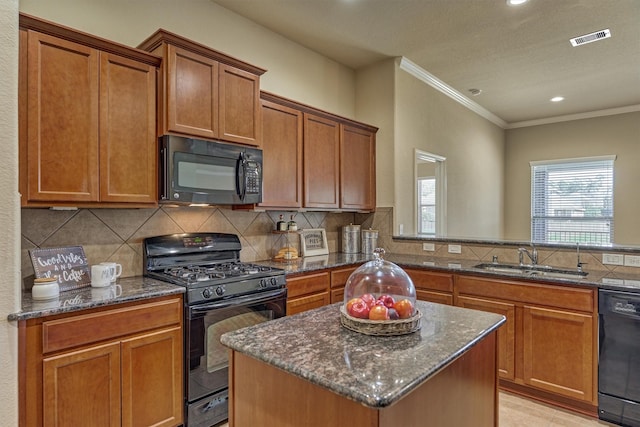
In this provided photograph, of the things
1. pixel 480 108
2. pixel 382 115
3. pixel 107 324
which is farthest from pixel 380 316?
pixel 480 108

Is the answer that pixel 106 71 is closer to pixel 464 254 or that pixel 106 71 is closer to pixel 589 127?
pixel 464 254

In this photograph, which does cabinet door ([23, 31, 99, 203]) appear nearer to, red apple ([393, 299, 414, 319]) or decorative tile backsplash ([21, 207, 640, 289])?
decorative tile backsplash ([21, 207, 640, 289])

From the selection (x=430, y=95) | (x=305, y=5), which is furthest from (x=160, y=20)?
(x=430, y=95)

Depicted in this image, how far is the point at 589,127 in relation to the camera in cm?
601

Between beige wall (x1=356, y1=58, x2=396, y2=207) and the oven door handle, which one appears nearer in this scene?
the oven door handle

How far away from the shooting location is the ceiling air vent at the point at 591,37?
11.3ft

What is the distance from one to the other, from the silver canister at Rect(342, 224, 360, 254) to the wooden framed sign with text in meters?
2.51

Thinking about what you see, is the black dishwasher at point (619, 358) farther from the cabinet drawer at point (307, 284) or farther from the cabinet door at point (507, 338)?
the cabinet drawer at point (307, 284)

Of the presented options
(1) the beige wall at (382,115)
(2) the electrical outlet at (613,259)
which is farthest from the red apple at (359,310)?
(1) the beige wall at (382,115)

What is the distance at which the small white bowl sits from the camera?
1.83 metres

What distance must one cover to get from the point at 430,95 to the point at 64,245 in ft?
13.8

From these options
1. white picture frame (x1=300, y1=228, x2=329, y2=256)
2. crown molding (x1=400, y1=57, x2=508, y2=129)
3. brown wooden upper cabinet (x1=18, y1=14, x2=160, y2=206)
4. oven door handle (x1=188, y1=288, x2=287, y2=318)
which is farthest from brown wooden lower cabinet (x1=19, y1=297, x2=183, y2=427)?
crown molding (x1=400, y1=57, x2=508, y2=129)

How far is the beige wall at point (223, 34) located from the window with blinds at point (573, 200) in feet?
13.5

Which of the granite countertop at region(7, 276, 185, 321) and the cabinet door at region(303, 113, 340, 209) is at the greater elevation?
Result: the cabinet door at region(303, 113, 340, 209)
